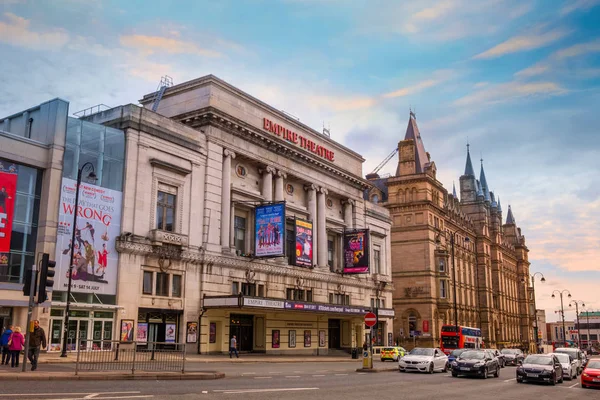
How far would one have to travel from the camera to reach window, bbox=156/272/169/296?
39656 mm

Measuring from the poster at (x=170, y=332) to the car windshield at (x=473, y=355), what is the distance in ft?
61.9

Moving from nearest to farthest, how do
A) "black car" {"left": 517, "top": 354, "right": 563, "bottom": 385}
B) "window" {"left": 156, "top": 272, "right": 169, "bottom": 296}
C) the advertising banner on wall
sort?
"black car" {"left": 517, "top": 354, "right": 563, "bottom": 385} < the advertising banner on wall < "window" {"left": 156, "top": 272, "right": 169, "bottom": 296}

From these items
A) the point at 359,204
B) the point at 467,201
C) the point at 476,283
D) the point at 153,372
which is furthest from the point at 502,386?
the point at 467,201

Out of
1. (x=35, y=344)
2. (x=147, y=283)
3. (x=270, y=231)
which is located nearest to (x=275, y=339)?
(x=270, y=231)

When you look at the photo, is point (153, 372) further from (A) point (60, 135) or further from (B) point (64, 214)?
(A) point (60, 135)

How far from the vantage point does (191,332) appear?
135ft

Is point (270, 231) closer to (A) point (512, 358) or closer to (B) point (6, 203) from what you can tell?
(B) point (6, 203)

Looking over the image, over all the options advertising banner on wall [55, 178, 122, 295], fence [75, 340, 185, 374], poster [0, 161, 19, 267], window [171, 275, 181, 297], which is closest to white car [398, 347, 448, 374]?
fence [75, 340, 185, 374]

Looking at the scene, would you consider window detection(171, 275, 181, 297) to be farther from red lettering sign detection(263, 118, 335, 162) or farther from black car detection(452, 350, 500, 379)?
black car detection(452, 350, 500, 379)

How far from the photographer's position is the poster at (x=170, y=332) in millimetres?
39491

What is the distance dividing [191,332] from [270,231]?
31.1 ft

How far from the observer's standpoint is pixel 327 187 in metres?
58.2

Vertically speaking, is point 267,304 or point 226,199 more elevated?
point 226,199

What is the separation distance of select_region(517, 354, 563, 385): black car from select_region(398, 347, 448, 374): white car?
17.4 ft
